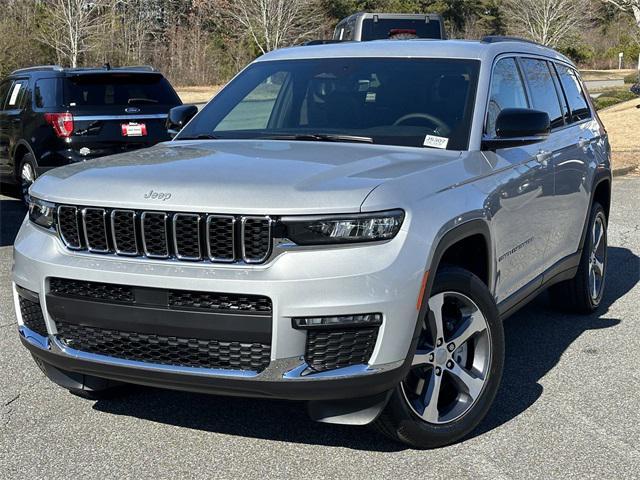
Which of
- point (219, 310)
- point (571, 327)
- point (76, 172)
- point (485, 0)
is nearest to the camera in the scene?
point (219, 310)

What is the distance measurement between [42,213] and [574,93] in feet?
13.3

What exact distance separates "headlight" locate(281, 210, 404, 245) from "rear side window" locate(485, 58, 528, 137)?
152cm

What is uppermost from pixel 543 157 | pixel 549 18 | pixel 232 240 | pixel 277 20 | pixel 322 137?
pixel 322 137

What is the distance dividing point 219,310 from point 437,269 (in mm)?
1030

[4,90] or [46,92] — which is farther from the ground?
[46,92]

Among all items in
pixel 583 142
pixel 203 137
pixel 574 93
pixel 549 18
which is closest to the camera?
pixel 203 137

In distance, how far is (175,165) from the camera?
14.5ft

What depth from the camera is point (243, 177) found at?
4.07 metres

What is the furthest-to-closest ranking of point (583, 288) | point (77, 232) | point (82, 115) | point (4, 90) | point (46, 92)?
point (4, 90) < point (46, 92) < point (82, 115) < point (583, 288) < point (77, 232)

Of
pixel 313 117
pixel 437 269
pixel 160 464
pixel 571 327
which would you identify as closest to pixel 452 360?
pixel 437 269

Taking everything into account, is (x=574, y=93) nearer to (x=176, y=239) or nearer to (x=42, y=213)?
(x=176, y=239)

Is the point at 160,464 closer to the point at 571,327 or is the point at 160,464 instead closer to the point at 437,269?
the point at 437,269

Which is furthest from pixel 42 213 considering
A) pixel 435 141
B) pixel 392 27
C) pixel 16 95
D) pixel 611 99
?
pixel 611 99

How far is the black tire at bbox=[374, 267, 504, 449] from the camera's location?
416cm
